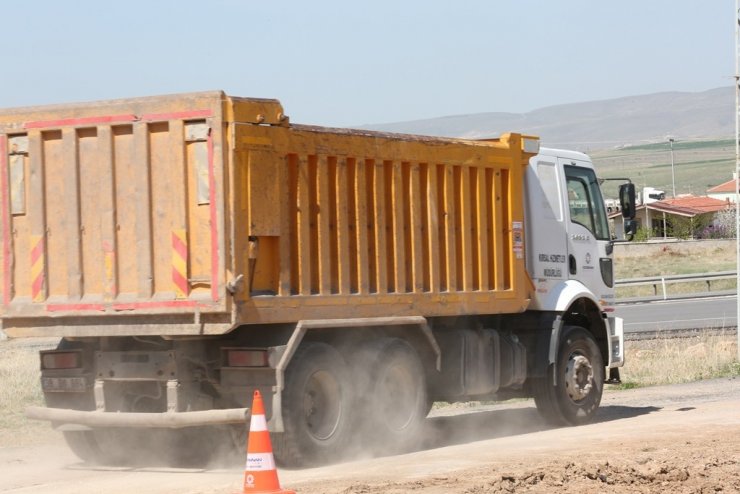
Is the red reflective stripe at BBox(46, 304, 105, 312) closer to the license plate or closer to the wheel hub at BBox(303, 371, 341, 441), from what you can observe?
the license plate

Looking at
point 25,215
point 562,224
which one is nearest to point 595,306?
point 562,224

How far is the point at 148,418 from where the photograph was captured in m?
10.9

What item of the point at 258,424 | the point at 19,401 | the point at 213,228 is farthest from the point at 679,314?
the point at 258,424

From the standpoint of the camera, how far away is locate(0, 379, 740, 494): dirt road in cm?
968

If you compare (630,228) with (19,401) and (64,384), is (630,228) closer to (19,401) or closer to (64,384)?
(64,384)

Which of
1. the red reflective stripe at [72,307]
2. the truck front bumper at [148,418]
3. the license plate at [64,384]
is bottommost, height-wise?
the truck front bumper at [148,418]

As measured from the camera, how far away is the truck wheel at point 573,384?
14.5 meters

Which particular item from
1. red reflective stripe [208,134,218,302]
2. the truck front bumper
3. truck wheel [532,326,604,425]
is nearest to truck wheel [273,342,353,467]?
the truck front bumper

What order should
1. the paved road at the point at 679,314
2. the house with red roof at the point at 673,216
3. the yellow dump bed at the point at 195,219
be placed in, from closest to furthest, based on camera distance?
the yellow dump bed at the point at 195,219 → the paved road at the point at 679,314 → the house with red roof at the point at 673,216

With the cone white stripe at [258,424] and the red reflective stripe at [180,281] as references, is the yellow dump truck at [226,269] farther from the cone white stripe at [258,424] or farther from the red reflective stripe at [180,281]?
the cone white stripe at [258,424]

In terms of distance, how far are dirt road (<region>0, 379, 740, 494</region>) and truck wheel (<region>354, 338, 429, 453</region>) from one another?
228mm

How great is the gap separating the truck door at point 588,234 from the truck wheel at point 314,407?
171 inches

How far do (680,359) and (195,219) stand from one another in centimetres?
1328

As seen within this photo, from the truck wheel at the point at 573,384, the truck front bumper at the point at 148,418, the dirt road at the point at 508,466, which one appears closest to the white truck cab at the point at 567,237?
the truck wheel at the point at 573,384
